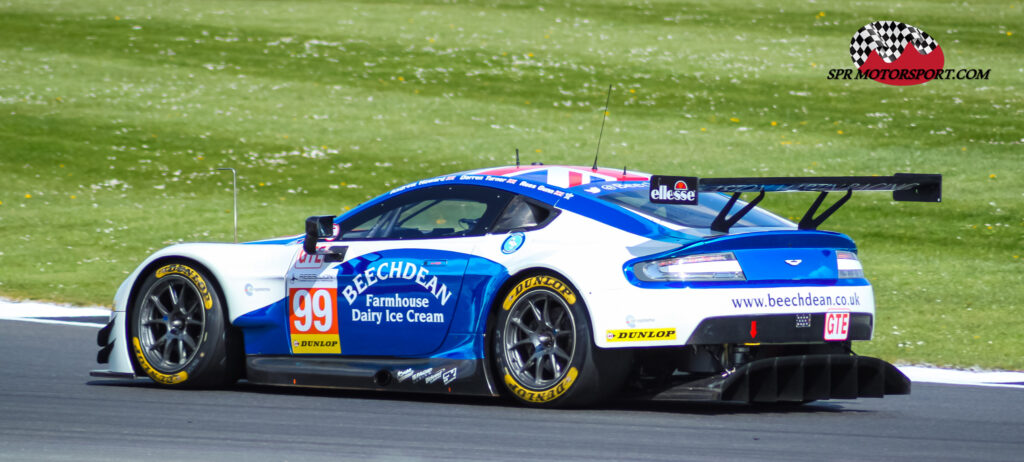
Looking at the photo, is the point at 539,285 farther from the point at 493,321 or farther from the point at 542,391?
the point at 542,391

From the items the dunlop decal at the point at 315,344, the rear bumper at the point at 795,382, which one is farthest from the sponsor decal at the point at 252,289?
the rear bumper at the point at 795,382

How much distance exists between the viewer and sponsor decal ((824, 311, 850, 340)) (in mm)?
7023

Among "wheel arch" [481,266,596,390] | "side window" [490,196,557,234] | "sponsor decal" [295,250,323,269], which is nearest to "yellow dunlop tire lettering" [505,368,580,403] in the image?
"wheel arch" [481,266,596,390]

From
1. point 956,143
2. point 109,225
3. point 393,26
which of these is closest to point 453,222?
point 109,225

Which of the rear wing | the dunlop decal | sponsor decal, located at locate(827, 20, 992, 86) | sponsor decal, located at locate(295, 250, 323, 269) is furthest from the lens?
sponsor decal, located at locate(827, 20, 992, 86)

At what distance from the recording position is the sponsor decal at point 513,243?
732cm

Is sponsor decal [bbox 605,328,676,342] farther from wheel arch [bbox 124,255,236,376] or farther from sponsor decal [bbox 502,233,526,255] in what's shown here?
wheel arch [bbox 124,255,236,376]

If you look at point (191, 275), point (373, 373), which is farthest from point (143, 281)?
point (373, 373)

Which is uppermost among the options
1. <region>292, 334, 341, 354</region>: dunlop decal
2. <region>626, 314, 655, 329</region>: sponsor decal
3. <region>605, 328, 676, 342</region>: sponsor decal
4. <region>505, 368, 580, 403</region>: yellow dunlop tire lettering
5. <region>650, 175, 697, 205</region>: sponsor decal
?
<region>650, 175, 697, 205</region>: sponsor decal

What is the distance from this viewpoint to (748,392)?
22.3ft

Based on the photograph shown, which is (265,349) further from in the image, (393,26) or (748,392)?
(393,26)

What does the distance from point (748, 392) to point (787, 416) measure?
0.46 m

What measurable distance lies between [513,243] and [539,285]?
13.8 inches

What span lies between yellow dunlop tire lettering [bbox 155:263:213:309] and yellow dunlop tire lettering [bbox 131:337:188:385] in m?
0.41
